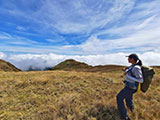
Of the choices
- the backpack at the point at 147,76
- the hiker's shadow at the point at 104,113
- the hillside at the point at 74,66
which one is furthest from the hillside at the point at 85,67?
the backpack at the point at 147,76

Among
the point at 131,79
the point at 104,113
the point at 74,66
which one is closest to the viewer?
the point at 131,79

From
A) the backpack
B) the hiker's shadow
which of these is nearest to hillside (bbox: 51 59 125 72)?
the hiker's shadow

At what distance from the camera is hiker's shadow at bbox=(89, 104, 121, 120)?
386 cm

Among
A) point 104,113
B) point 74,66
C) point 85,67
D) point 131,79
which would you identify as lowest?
point 104,113

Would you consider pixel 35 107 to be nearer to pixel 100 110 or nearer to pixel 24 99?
pixel 24 99

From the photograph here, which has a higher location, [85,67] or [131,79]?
[131,79]

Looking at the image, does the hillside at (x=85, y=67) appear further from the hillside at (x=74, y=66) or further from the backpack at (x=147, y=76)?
the backpack at (x=147, y=76)

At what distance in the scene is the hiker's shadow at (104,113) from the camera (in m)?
3.86

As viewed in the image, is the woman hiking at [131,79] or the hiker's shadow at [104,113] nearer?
the woman hiking at [131,79]

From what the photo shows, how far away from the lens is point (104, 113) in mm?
4102

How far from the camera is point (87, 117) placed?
3.88 metres

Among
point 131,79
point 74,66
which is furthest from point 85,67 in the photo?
point 131,79

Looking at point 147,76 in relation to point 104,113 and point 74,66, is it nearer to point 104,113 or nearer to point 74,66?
point 104,113

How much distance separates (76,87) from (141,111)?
13.9 ft
